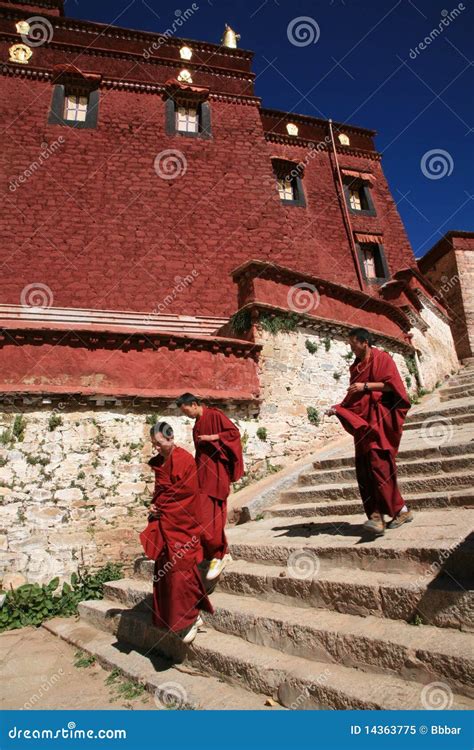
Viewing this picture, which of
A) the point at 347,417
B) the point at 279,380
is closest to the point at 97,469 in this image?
the point at 279,380

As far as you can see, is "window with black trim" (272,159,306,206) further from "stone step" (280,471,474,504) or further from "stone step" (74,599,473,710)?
"stone step" (74,599,473,710)

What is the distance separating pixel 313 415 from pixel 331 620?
474 cm

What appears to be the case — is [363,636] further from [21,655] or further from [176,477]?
[21,655]

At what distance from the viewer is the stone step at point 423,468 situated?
165 inches

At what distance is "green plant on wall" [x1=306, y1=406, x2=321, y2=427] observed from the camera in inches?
284

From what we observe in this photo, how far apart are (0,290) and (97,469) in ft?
20.6

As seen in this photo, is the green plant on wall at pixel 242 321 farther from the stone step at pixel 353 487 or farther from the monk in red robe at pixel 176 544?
the monk in red robe at pixel 176 544

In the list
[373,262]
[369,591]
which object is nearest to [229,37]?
[373,262]

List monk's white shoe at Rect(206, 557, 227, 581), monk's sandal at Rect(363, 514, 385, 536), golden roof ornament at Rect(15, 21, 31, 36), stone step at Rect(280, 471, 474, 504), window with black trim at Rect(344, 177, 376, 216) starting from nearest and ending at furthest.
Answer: monk's sandal at Rect(363, 514, 385, 536) → monk's white shoe at Rect(206, 557, 227, 581) → stone step at Rect(280, 471, 474, 504) → golden roof ornament at Rect(15, 21, 31, 36) → window with black trim at Rect(344, 177, 376, 216)

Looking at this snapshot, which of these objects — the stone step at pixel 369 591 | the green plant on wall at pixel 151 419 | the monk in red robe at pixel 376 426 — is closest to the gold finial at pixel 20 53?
the green plant on wall at pixel 151 419

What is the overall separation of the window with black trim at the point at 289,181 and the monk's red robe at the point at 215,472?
13072 millimetres

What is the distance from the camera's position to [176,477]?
3.43 m

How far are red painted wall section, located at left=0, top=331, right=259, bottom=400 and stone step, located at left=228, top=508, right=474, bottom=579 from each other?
2524mm

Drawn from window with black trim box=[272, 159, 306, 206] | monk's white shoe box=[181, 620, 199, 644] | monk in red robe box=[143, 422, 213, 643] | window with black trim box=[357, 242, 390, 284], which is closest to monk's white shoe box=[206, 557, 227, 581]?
monk in red robe box=[143, 422, 213, 643]
